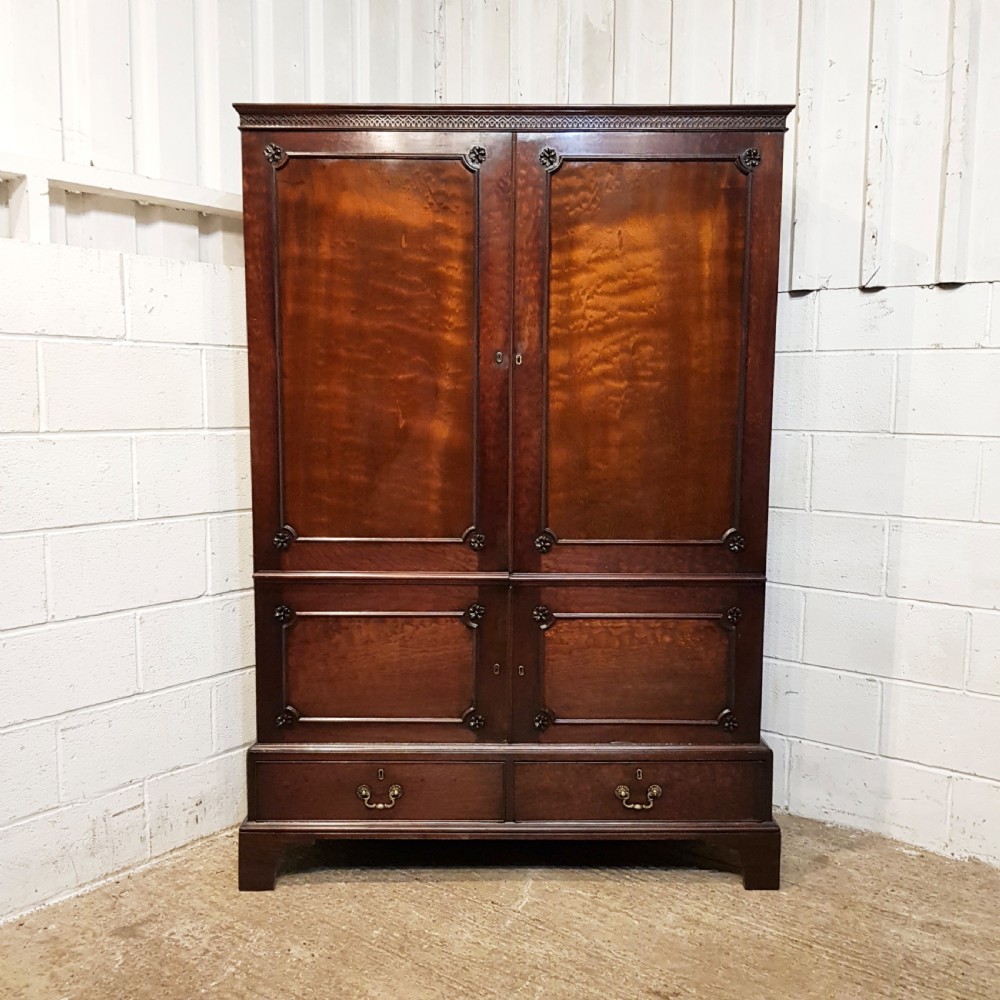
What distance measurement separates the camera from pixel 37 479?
1.99 meters

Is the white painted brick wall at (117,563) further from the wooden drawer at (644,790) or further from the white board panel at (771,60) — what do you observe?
the white board panel at (771,60)

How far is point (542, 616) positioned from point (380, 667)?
1.41 ft

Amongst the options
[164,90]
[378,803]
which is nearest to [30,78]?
[164,90]

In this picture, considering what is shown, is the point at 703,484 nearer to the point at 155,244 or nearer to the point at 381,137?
the point at 381,137

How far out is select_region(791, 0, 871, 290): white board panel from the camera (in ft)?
7.51

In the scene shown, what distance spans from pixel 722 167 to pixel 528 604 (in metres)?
1.14

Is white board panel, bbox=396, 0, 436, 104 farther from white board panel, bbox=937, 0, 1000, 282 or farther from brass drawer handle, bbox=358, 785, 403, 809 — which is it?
brass drawer handle, bbox=358, 785, 403, 809

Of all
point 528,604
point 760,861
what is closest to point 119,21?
point 528,604

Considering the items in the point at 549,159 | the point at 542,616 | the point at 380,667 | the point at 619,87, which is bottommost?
the point at 380,667

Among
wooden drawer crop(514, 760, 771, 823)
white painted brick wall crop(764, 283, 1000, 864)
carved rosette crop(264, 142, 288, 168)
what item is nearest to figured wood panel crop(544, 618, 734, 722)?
wooden drawer crop(514, 760, 771, 823)

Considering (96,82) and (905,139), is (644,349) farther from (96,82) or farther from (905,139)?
(96,82)

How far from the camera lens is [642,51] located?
8.28ft

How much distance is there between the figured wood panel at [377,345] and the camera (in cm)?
199

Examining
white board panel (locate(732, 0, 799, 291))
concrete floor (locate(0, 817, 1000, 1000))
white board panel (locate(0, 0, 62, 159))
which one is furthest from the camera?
white board panel (locate(732, 0, 799, 291))
